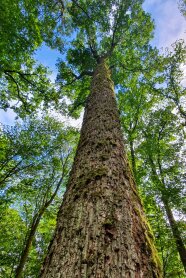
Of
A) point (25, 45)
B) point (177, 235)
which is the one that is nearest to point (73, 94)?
point (25, 45)

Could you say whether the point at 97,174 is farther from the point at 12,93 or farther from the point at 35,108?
the point at 12,93

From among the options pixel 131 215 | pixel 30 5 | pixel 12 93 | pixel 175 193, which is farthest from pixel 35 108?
pixel 131 215

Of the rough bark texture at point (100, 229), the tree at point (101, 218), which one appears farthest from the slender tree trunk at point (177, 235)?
the rough bark texture at point (100, 229)

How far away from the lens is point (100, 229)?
1.48 metres

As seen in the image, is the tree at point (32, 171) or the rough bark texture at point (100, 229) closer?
the rough bark texture at point (100, 229)

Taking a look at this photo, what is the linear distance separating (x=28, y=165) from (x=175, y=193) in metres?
10.4

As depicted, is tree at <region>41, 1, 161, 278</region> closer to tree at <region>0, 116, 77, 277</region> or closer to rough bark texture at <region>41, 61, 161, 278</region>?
rough bark texture at <region>41, 61, 161, 278</region>

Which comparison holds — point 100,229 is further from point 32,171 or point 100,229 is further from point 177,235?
point 32,171

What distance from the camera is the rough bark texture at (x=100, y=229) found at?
1221 mm

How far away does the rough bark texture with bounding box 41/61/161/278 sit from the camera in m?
1.22

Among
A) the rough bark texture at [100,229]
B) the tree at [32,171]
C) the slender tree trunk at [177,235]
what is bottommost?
the rough bark texture at [100,229]

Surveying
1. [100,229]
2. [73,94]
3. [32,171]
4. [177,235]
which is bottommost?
[100,229]

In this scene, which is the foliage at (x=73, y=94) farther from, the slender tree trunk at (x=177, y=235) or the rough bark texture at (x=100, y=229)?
the rough bark texture at (x=100, y=229)

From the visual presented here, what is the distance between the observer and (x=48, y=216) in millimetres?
15836
